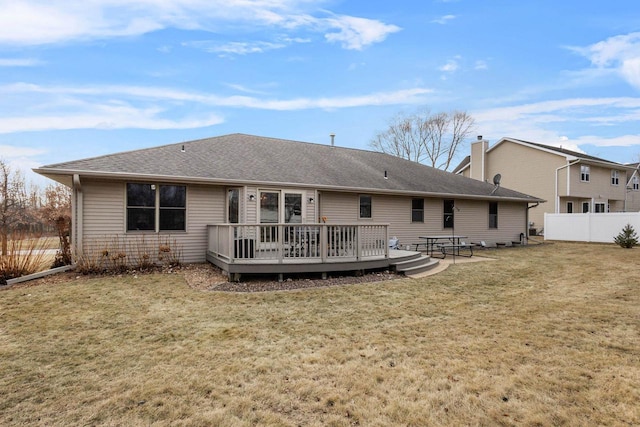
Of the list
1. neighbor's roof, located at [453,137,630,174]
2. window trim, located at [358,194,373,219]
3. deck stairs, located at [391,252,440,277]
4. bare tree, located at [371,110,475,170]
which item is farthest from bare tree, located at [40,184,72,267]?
bare tree, located at [371,110,475,170]

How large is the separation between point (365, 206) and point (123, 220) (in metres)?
8.54

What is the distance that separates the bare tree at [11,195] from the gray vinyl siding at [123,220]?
1901 centimetres

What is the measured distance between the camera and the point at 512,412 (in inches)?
106

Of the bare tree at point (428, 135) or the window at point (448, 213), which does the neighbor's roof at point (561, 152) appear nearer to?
the bare tree at point (428, 135)

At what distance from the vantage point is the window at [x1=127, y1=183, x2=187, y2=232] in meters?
9.70

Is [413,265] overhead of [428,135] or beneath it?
beneath

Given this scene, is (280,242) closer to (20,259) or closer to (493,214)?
(20,259)

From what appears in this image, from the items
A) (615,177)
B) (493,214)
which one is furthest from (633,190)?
(493,214)

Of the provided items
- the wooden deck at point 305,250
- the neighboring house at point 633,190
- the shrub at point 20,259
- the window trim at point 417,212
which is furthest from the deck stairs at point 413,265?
the neighboring house at point 633,190

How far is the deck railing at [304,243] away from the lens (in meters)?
7.99

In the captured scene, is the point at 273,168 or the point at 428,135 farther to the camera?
the point at 428,135

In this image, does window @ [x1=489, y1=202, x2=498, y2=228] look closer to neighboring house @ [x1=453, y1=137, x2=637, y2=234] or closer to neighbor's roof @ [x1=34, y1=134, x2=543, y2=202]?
neighbor's roof @ [x1=34, y1=134, x2=543, y2=202]

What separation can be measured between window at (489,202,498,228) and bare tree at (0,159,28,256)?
2965 cm

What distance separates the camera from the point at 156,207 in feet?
32.6
